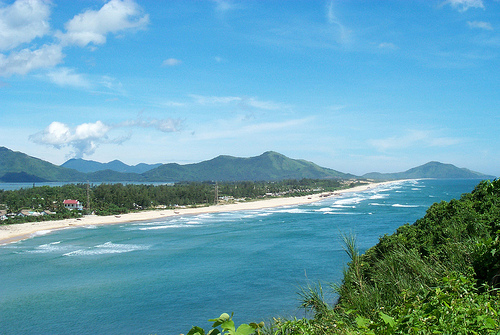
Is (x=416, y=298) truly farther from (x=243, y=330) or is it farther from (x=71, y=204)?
(x=71, y=204)

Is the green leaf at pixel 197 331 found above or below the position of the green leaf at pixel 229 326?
below

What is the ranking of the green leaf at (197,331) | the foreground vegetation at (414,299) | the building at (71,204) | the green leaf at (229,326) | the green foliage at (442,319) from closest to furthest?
the green leaf at (229,326), the green leaf at (197,331), the green foliage at (442,319), the foreground vegetation at (414,299), the building at (71,204)

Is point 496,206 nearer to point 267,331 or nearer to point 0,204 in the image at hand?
point 267,331

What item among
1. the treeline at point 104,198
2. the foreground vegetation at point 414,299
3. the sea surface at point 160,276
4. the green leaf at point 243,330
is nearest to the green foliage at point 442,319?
the foreground vegetation at point 414,299

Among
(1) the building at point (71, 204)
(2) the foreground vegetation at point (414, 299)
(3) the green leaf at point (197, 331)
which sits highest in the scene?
(3) the green leaf at point (197, 331)

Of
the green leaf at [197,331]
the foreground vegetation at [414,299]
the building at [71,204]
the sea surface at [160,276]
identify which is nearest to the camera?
the green leaf at [197,331]

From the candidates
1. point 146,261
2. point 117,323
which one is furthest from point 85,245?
point 117,323

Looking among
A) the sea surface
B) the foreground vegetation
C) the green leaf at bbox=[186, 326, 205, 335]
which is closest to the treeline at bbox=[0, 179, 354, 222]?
the sea surface

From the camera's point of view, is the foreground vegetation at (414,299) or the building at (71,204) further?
the building at (71,204)

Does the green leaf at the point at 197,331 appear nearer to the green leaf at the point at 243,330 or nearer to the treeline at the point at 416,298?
the green leaf at the point at 243,330
